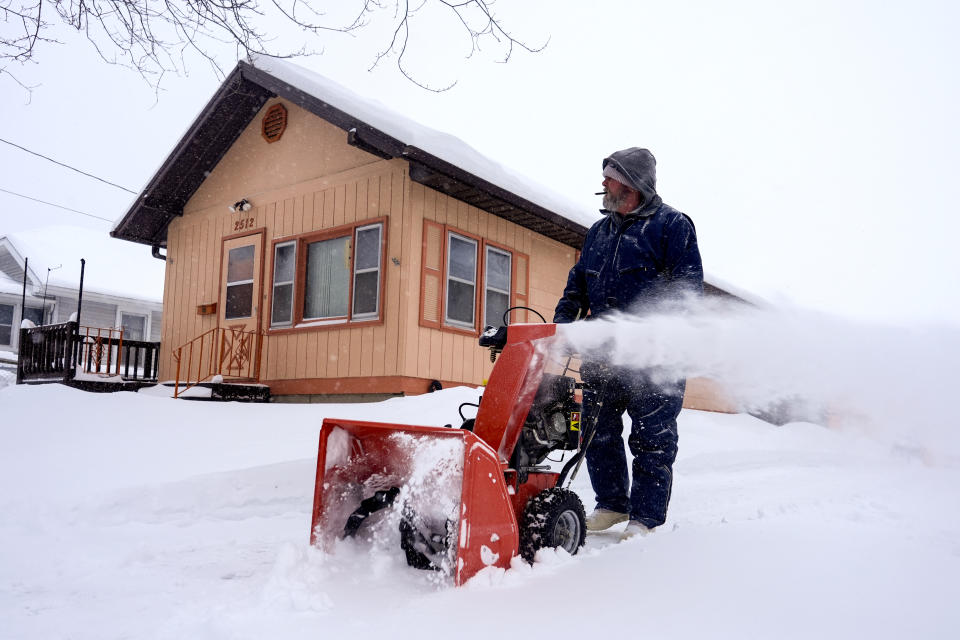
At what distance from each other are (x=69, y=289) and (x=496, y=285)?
15.8m

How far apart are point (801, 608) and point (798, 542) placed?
0.72 metres

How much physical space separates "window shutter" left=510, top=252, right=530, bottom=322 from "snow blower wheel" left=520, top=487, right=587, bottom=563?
22.2 feet

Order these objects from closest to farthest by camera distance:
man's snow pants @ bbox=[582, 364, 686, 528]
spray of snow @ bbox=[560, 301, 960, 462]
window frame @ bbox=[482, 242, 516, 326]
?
1. spray of snow @ bbox=[560, 301, 960, 462]
2. man's snow pants @ bbox=[582, 364, 686, 528]
3. window frame @ bbox=[482, 242, 516, 326]

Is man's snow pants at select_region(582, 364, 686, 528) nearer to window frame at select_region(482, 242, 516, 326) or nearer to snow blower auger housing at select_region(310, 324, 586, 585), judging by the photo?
snow blower auger housing at select_region(310, 324, 586, 585)

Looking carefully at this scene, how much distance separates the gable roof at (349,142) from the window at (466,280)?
1.76 feet

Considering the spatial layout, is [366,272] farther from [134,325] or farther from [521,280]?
[134,325]

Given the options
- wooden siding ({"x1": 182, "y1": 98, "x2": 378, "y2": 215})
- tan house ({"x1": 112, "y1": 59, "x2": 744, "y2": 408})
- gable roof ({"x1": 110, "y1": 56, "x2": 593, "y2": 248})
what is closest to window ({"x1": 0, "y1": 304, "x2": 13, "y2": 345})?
gable roof ({"x1": 110, "y1": 56, "x2": 593, "y2": 248})

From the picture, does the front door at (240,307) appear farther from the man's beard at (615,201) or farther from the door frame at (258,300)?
the man's beard at (615,201)

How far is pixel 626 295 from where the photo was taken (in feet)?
11.4

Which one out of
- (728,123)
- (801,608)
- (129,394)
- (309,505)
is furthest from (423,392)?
(728,123)

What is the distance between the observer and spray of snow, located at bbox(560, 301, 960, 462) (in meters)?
2.85

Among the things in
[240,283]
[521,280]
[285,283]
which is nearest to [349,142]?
[285,283]

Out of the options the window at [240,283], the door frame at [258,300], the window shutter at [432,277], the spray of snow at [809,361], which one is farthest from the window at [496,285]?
the spray of snow at [809,361]

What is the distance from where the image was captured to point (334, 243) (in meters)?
9.31
